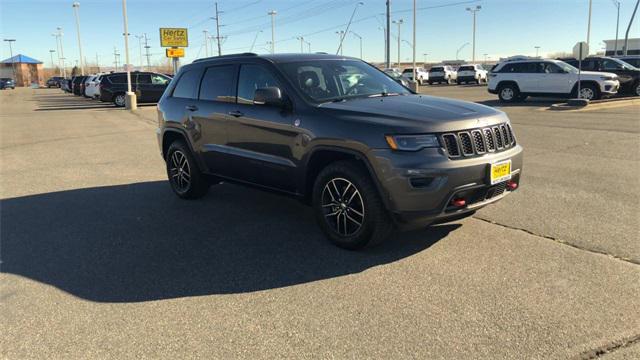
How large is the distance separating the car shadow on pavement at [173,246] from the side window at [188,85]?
1334 mm

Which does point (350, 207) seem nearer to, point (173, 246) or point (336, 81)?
point (336, 81)

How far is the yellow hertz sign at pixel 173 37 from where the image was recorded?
39.5 metres

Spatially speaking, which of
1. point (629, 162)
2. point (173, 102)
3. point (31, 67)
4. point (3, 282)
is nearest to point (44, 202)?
point (173, 102)

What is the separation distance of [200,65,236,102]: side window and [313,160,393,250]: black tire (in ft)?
5.59

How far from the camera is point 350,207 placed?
15.0 feet

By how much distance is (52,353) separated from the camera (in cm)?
312

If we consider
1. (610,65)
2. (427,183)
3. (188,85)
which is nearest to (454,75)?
(610,65)

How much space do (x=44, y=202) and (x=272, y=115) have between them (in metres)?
3.59

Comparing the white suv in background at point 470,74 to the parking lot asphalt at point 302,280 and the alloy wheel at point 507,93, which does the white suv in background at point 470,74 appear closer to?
the alloy wheel at point 507,93

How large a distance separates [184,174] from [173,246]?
1916mm

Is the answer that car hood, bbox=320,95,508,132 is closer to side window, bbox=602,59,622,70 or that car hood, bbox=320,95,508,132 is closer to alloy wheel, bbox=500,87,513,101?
alloy wheel, bbox=500,87,513,101

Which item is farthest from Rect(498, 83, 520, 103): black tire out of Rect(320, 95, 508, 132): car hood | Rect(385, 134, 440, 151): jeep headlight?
Rect(385, 134, 440, 151): jeep headlight

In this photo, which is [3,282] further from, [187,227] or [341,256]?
[341,256]

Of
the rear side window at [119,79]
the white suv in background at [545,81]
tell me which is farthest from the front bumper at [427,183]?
the rear side window at [119,79]
